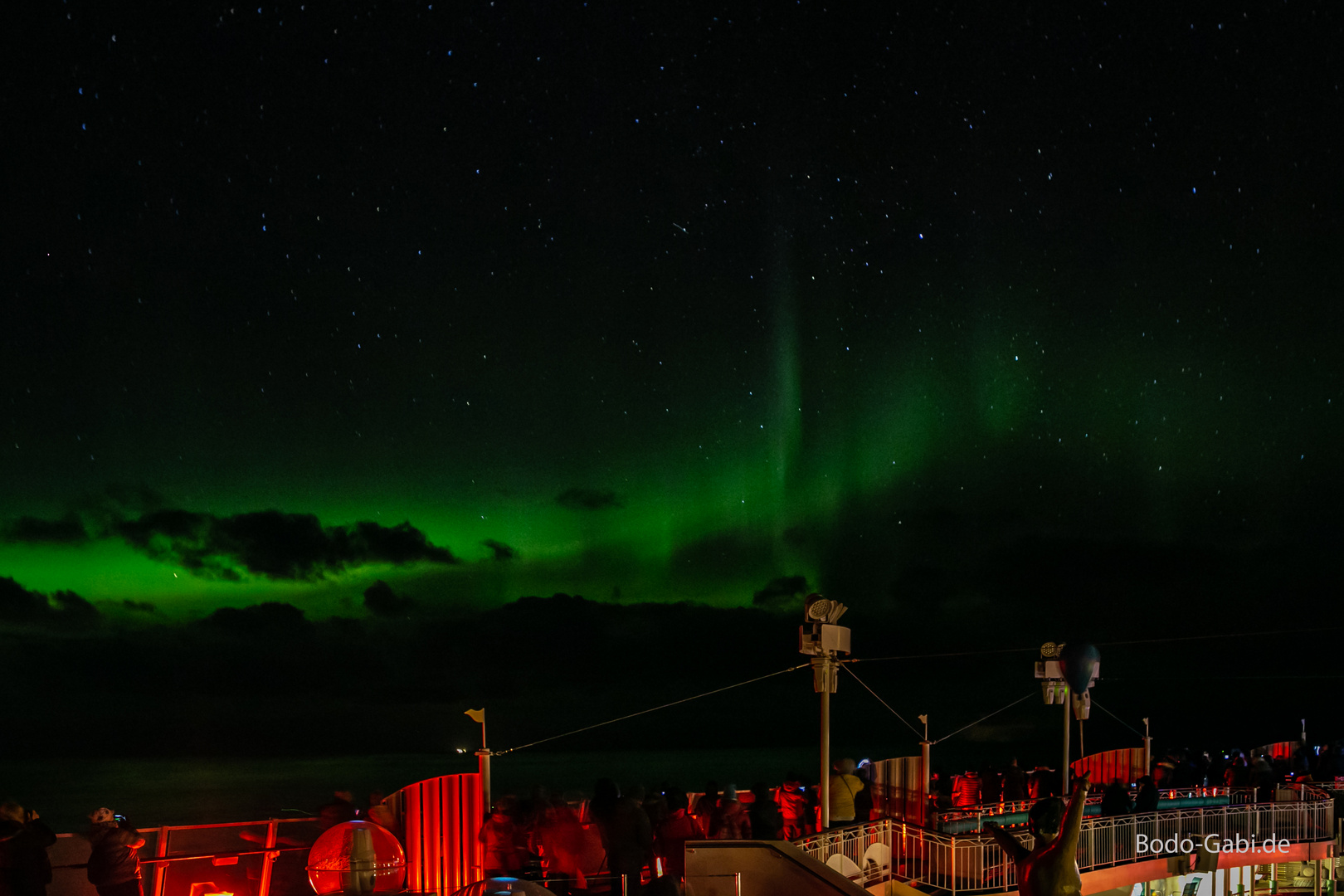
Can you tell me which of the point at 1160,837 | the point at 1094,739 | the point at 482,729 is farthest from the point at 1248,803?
the point at 1094,739

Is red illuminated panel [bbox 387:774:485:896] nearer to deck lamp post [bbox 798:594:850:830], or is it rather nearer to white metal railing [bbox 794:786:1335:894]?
white metal railing [bbox 794:786:1335:894]

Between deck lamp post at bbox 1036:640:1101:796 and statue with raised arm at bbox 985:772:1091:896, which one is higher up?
deck lamp post at bbox 1036:640:1101:796

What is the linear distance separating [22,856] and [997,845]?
403 inches

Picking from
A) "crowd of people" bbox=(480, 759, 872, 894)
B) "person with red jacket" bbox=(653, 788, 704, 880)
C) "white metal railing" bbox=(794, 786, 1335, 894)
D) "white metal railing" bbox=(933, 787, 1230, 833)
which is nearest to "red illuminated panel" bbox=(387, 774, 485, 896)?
"crowd of people" bbox=(480, 759, 872, 894)

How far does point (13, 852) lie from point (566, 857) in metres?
4.58

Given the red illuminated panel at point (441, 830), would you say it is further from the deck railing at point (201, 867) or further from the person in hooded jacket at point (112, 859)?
the person in hooded jacket at point (112, 859)

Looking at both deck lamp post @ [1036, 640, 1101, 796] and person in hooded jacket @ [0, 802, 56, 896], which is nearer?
person in hooded jacket @ [0, 802, 56, 896]

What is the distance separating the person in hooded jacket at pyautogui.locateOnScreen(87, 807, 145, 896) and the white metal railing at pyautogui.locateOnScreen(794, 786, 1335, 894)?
5.87 meters

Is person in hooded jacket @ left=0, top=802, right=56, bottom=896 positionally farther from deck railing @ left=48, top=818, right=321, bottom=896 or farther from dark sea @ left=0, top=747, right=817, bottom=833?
dark sea @ left=0, top=747, right=817, bottom=833

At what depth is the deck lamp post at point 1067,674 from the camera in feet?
65.2

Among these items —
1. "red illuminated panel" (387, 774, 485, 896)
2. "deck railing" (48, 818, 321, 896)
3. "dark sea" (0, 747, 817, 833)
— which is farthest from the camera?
"dark sea" (0, 747, 817, 833)

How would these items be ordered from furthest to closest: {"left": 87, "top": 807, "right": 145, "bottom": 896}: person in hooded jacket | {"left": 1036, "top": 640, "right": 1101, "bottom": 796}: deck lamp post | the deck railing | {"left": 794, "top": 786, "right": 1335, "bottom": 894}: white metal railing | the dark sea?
the dark sea → {"left": 1036, "top": 640, "right": 1101, "bottom": 796}: deck lamp post → {"left": 794, "top": 786, "right": 1335, "bottom": 894}: white metal railing → the deck railing → {"left": 87, "top": 807, "right": 145, "bottom": 896}: person in hooded jacket

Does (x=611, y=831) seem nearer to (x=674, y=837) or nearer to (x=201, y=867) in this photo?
(x=674, y=837)

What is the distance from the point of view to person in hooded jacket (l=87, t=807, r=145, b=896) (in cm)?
919
